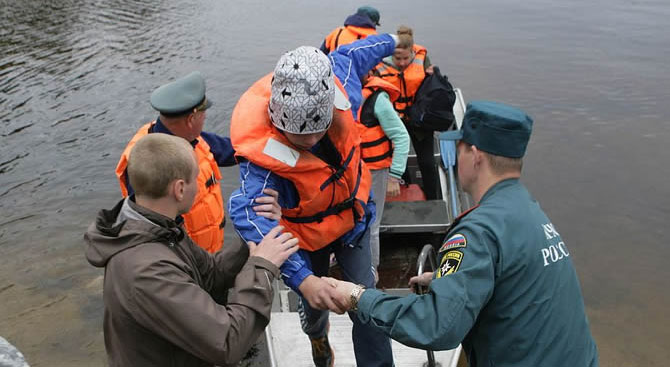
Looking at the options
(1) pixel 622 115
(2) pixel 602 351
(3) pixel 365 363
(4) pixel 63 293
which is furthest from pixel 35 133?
(1) pixel 622 115

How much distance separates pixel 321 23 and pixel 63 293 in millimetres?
15714

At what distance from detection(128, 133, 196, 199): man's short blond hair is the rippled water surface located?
3.81 meters

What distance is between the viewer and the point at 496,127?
197cm

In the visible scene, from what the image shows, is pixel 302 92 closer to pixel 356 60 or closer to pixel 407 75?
pixel 356 60

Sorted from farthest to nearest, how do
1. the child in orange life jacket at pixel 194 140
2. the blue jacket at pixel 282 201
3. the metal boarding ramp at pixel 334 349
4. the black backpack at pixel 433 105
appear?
the black backpack at pixel 433 105
the metal boarding ramp at pixel 334 349
the child in orange life jacket at pixel 194 140
the blue jacket at pixel 282 201

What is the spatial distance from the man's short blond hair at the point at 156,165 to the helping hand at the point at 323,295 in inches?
33.3

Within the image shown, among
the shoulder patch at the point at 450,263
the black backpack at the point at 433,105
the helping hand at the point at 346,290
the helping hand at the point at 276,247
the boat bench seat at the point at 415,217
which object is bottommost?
the boat bench seat at the point at 415,217

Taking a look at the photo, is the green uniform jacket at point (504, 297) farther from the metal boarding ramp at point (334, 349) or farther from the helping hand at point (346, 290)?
the metal boarding ramp at point (334, 349)

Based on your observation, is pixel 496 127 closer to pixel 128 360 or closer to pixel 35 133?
pixel 128 360

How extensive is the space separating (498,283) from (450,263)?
7.3 inches

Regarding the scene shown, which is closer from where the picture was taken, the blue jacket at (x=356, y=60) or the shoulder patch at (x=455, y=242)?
the shoulder patch at (x=455, y=242)

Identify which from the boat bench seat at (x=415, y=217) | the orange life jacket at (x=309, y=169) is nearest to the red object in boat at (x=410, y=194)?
the boat bench seat at (x=415, y=217)

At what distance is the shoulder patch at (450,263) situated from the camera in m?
1.89

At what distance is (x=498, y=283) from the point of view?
6.20ft
